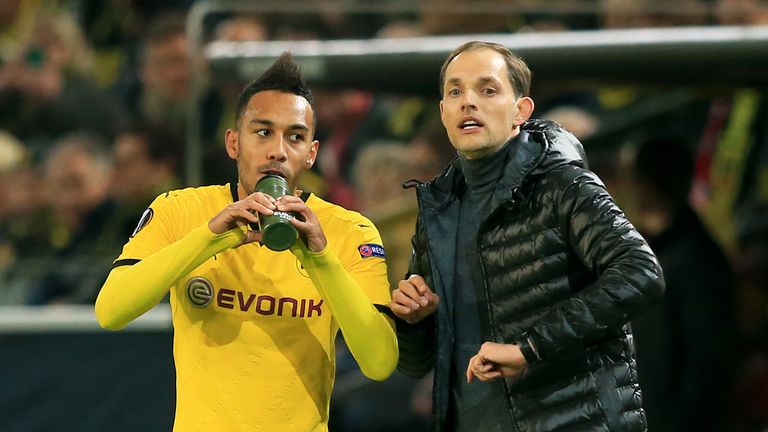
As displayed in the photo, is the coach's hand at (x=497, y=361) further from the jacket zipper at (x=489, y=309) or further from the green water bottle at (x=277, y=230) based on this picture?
the green water bottle at (x=277, y=230)

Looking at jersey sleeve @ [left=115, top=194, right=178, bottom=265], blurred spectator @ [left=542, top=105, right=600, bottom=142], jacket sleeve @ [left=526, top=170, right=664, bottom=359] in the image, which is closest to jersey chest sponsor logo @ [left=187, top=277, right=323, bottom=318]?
jersey sleeve @ [left=115, top=194, right=178, bottom=265]

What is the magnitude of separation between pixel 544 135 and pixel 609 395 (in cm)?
74

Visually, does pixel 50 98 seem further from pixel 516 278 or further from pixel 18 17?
pixel 516 278

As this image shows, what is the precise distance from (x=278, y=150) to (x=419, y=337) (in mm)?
655

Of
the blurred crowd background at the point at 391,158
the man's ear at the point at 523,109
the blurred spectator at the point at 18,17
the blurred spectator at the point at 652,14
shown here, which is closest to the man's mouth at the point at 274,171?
the man's ear at the point at 523,109

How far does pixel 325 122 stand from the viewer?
24.0 feet

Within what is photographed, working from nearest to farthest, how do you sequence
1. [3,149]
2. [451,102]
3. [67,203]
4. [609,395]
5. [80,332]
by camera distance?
[609,395] < [451,102] < [80,332] < [67,203] < [3,149]

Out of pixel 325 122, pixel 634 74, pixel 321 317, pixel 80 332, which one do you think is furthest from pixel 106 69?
pixel 321 317

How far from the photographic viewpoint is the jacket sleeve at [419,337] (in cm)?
377

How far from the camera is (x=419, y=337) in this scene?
3.78 m

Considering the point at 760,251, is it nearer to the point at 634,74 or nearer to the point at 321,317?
the point at 634,74

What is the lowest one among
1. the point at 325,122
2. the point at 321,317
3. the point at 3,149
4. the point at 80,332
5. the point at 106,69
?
the point at 321,317

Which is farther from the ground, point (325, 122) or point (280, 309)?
point (325, 122)

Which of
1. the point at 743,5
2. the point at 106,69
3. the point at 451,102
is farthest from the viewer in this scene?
the point at 106,69
